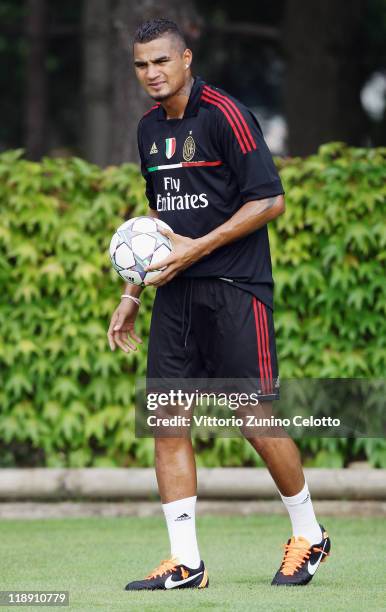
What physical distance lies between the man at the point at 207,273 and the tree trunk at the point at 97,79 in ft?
44.9

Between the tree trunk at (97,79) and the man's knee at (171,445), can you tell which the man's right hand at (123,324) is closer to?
the man's knee at (171,445)

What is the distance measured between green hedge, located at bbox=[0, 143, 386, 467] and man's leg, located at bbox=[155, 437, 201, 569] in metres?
3.27

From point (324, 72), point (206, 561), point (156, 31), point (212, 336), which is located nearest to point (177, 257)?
point (212, 336)

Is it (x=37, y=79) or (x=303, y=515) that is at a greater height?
(x=37, y=79)

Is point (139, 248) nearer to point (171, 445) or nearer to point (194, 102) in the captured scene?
point (194, 102)

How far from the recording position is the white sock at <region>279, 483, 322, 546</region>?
5.58 m

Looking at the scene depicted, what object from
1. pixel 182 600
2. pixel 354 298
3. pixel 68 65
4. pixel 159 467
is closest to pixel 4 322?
pixel 354 298

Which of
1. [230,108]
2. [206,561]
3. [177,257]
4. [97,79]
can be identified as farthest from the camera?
[97,79]

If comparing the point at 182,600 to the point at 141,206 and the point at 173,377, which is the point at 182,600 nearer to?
the point at 173,377

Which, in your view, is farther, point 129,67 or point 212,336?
point 129,67

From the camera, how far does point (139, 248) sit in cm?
557

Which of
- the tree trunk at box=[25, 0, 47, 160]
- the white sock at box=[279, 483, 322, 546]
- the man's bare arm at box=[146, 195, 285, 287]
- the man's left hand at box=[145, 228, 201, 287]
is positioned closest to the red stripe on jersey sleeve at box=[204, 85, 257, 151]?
the man's bare arm at box=[146, 195, 285, 287]

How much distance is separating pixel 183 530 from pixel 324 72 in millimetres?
11547

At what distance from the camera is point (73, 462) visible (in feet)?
30.1
